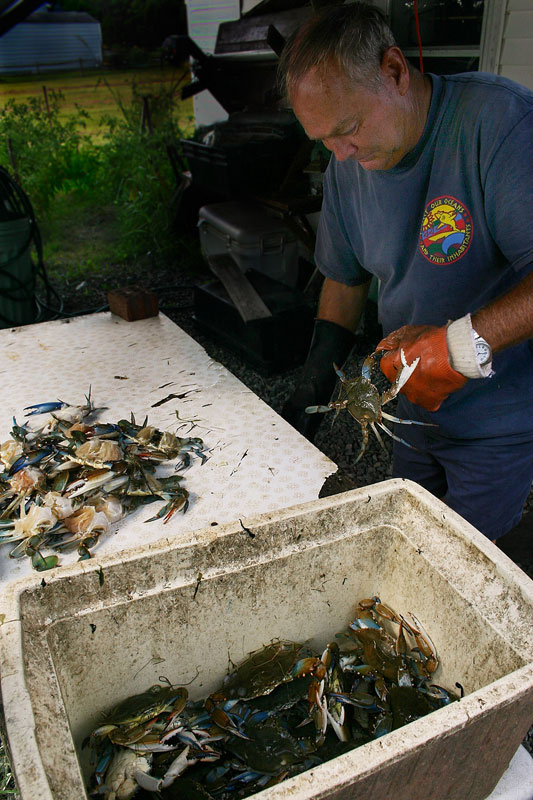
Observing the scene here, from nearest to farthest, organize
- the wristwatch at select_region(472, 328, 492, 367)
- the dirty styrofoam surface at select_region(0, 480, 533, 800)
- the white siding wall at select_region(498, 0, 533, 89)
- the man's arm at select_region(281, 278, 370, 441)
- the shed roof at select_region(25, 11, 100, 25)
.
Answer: the dirty styrofoam surface at select_region(0, 480, 533, 800) → the wristwatch at select_region(472, 328, 492, 367) → the man's arm at select_region(281, 278, 370, 441) → the white siding wall at select_region(498, 0, 533, 89) → the shed roof at select_region(25, 11, 100, 25)

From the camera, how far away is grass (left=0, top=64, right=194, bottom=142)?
893cm

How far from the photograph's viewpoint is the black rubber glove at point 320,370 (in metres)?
2.30

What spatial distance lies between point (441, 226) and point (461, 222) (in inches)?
2.3

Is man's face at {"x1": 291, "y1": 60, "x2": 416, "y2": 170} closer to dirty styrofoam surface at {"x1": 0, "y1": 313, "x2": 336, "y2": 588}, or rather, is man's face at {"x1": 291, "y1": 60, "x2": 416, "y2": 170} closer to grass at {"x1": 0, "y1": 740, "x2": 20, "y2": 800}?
dirty styrofoam surface at {"x1": 0, "y1": 313, "x2": 336, "y2": 588}

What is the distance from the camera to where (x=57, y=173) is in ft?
28.5

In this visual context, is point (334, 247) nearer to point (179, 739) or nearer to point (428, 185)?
point (428, 185)

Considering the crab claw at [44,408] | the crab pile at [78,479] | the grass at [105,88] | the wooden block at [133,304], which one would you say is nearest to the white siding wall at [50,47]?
the grass at [105,88]

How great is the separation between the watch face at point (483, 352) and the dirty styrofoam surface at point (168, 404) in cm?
59

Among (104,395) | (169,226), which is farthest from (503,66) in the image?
(169,226)

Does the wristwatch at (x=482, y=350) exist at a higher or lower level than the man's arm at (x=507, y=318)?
lower

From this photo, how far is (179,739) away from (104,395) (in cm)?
150

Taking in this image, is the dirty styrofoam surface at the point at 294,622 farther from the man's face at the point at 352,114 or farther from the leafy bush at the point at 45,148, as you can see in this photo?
the leafy bush at the point at 45,148

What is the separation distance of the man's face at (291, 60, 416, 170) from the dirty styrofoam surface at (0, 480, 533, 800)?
0.99 meters

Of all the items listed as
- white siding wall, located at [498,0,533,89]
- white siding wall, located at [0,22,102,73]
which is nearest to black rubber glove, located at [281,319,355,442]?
white siding wall, located at [498,0,533,89]
